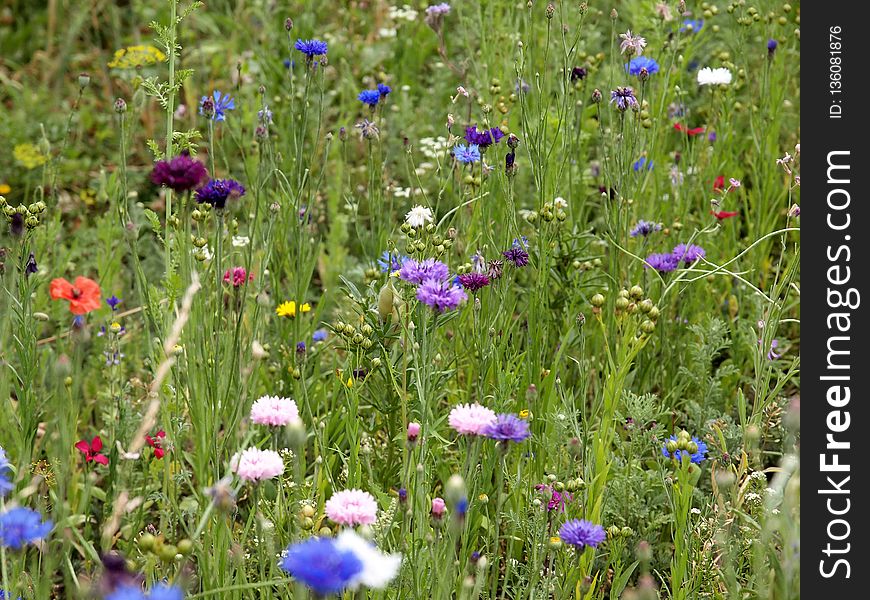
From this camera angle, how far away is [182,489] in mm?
2188

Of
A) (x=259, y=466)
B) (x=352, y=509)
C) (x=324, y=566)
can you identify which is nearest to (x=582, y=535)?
(x=352, y=509)

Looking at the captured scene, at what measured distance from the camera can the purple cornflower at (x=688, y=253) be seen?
2.08 m

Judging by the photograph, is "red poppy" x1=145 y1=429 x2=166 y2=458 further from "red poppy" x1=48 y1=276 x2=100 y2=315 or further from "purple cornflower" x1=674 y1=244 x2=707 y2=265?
"purple cornflower" x1=674 y1=244 x2=707 y2=265

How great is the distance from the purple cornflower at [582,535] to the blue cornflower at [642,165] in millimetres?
1229

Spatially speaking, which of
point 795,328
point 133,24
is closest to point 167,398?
point 795,328

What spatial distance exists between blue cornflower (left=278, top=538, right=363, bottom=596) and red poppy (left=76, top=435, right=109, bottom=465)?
1030mm

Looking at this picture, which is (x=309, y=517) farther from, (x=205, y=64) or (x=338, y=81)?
(x=205, y=64)

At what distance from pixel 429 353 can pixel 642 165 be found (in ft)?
3.64

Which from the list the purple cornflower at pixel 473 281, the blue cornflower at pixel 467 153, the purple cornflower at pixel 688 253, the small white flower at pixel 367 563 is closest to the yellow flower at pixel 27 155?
the blue cornflower at pixel 467 153

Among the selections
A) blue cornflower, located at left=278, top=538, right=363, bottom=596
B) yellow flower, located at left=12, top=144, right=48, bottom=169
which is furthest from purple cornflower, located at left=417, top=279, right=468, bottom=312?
yellow flower, located at left=12, top=144, right=48, bottom=169

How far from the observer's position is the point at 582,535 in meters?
1.42

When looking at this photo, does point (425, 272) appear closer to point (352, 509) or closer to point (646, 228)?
point (352, 509)

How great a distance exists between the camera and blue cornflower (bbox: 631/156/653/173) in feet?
8.11
